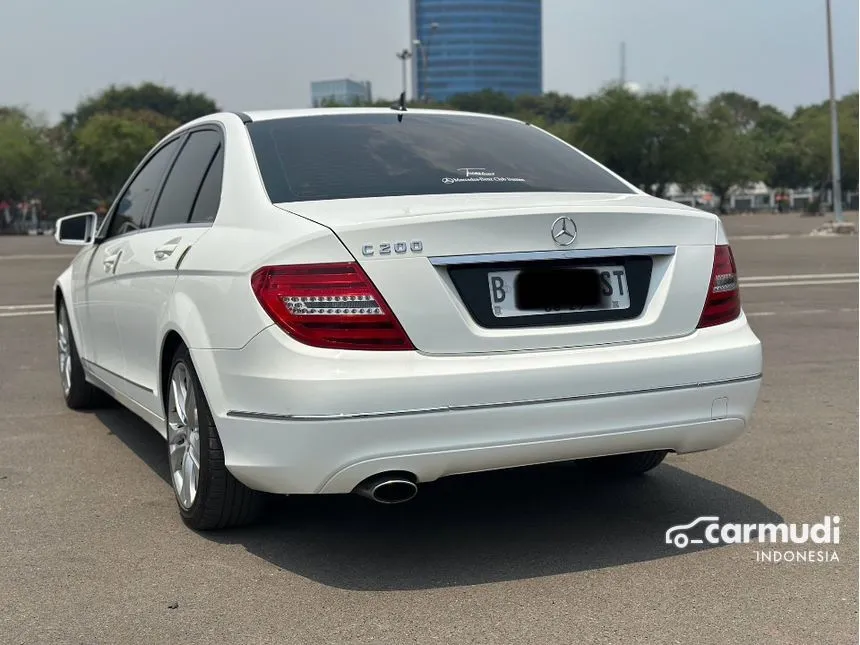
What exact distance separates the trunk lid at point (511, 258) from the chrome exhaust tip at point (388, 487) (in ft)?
1.38

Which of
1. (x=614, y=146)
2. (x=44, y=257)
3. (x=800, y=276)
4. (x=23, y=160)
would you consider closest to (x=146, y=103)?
(x=23, y=160)

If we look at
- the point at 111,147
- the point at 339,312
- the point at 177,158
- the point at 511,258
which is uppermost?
the point at 111,147

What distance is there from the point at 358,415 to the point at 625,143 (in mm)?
74492

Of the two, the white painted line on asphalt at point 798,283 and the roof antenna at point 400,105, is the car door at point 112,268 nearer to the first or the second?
the roof antenna at point 400,105

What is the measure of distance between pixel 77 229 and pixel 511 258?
361 centimetres

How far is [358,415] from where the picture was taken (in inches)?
135

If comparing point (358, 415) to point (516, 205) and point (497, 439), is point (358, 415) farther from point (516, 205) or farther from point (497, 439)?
point (516, 205)

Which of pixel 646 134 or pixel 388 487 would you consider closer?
pixel 388 487

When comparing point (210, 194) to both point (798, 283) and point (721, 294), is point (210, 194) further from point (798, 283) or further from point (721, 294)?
point (798, 283)

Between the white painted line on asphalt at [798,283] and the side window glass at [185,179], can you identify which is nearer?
the side window glass at [185,179]

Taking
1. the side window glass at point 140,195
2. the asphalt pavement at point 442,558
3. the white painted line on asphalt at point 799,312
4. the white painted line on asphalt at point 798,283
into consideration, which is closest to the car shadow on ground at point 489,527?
the asphalt pavement at point 442,558

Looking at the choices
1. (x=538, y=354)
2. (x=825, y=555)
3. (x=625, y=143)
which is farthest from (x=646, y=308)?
(x=625, y=143)

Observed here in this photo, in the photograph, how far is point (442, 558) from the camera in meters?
3.93

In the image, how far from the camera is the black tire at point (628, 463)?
4871 mm
